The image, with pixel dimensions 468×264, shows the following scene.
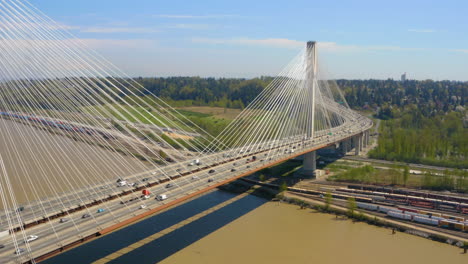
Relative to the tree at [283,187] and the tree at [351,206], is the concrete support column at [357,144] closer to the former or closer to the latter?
the tree at [283,187]

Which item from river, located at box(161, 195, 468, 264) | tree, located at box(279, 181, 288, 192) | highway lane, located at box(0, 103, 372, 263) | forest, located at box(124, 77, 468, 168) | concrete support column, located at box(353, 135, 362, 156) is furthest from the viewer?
concrete support column, located at box(353, 135, 362, 156)

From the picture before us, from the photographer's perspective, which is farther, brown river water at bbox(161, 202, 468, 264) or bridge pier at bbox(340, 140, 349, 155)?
bridge pier at bbox(340, 140, 349, 155)

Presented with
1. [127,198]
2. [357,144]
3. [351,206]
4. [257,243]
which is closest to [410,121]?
[357,144]

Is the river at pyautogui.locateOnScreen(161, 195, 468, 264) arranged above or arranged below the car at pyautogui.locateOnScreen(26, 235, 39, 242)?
below

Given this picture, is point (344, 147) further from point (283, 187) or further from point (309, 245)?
point (309, 245)

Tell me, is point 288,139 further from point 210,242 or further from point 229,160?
point 210,242

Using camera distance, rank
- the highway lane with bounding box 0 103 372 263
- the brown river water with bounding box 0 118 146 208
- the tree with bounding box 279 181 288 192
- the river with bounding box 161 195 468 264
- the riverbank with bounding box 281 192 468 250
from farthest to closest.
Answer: the tree with bounding box 279 181 288 192 < the riverbank with bounding box 281 192 468 250 < the brown river water with bounding box 0 118 146 208 < the river with bounding box 161 195 468 264 < the highway lane with bounding box 0 103 372 263

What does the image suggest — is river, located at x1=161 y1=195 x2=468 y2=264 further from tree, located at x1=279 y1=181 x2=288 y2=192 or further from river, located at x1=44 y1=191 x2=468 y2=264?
tree, located at x1=279 y1=181 x2=288 y2=192

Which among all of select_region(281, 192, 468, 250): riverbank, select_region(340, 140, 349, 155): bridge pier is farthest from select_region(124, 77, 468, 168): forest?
select_region(281, 192, 468, 250): riverbank

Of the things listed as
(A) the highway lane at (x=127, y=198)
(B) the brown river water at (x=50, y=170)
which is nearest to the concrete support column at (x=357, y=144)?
(A) the highway lane at (x=127, y=198)
